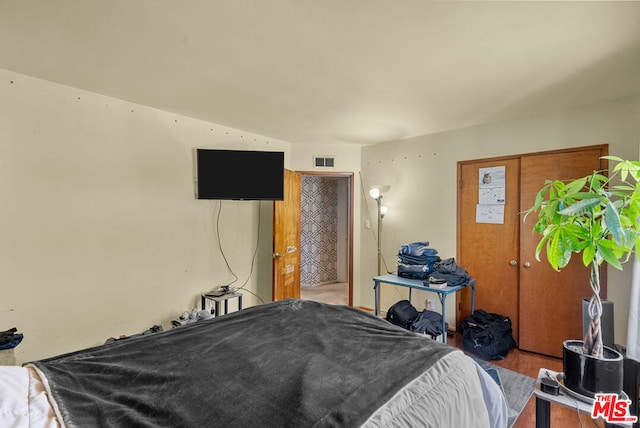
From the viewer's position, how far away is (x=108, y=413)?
→ 927 mm

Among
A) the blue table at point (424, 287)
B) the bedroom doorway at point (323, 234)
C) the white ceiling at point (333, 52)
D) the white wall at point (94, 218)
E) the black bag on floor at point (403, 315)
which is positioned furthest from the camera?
the bedroom doorway at point (323, 234)

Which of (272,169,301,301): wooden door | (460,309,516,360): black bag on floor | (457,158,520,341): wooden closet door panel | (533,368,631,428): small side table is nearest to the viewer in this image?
(533,368,631,428): small side table

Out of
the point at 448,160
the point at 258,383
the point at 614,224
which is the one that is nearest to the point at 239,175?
the point at 448,160

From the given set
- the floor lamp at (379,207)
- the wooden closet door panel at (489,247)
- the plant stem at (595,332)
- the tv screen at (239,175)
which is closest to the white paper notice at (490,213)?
the wooden closet door panel at (489,247)

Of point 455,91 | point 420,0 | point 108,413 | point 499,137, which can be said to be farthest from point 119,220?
point 499,137

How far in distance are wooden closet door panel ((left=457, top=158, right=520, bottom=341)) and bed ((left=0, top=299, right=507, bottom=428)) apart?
2.28 meters

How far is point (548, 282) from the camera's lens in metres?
3.06

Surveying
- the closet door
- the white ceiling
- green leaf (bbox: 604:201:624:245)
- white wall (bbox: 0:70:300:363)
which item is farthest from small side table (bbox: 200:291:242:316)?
green leaf (bbox: 604:201:624:245)

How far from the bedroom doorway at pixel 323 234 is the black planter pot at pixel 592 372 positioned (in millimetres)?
4406

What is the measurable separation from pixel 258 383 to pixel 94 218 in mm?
2354

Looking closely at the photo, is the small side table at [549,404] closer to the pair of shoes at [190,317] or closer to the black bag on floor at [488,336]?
the black bag on floor at [488,336]

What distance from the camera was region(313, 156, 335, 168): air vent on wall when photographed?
4438mm

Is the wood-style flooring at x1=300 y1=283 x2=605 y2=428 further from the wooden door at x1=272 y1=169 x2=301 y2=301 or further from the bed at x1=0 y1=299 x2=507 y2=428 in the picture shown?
the wooden door at x1=272 y1=169 x2=301 y2=301

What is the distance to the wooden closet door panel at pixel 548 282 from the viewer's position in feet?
9.57
